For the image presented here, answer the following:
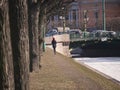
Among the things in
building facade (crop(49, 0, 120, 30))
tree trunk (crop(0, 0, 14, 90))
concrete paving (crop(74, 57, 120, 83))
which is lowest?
concrete paving (crop(74, 57, 120, 83))

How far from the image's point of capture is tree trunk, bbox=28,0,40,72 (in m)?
21.5

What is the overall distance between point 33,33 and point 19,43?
12.1 metres

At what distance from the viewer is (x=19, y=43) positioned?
33.3 feet

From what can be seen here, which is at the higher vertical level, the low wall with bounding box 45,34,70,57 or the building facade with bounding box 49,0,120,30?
the building facade with bounding box 49,0,120,30

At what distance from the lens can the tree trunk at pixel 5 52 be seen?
911cm

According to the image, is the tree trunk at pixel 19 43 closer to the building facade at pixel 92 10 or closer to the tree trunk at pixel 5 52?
the tree trunk at pixel 5 52

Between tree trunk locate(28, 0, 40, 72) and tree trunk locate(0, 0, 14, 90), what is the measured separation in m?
11.8

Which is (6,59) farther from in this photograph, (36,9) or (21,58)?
(36,9)

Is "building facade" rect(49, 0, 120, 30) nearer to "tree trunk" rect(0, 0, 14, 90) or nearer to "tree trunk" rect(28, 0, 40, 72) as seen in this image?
"tree trunk" rect(28, 0, 40, 72)

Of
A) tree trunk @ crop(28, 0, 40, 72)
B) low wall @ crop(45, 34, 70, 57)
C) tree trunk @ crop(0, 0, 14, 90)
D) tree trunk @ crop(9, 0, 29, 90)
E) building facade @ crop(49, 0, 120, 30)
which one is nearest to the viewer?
tree trunk @ crop(0, 0, 14, 90)

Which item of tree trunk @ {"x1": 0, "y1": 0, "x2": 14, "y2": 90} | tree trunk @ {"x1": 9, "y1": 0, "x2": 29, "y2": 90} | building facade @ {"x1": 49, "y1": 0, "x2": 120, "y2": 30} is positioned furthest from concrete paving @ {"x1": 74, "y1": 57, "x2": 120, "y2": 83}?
building facade @ {"x1": 49, "y1": 0, "x2": 120, "y2": 30}

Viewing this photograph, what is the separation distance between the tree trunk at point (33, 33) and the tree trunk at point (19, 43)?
10832mm

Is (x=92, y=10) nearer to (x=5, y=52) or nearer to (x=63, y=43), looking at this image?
(x=63, y=43)

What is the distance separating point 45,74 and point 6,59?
1350 centimetres
